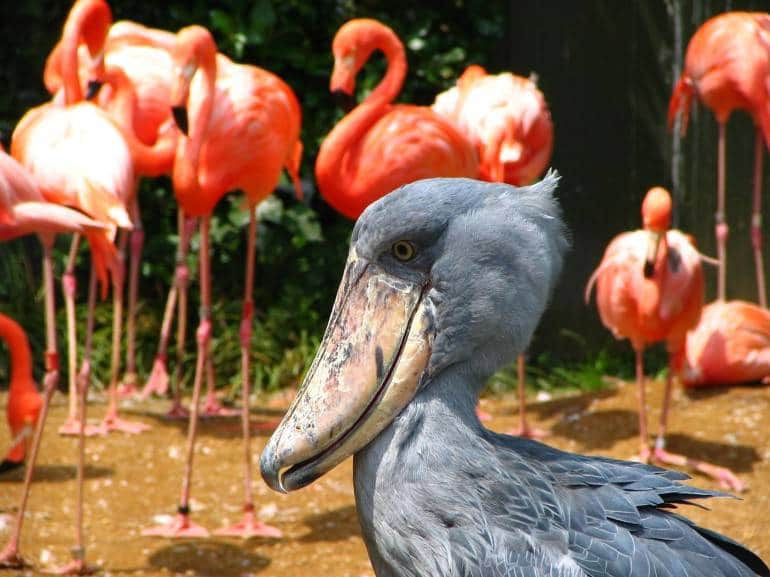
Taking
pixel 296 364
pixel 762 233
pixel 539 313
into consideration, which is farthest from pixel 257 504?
pixel 762 233

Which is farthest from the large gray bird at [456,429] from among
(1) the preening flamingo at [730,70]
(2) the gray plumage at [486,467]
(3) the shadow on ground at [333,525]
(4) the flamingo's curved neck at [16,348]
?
(1) the preening flamingo at [730,70]

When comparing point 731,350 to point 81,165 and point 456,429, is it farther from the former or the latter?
point 456,429

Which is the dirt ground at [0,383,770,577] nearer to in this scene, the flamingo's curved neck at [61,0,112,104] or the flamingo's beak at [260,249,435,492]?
the flamingo's curved neck at [61,0,112,104]

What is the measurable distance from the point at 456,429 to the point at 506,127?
3.49m

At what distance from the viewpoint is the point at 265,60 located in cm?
713

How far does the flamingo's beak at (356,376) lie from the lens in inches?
74.7

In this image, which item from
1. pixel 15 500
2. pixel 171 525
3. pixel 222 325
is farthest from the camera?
pixel 222 325

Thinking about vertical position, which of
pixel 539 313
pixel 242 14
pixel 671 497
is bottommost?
pixel 671 497

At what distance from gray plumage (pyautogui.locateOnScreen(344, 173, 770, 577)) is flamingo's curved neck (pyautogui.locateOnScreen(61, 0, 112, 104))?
10.1 ft

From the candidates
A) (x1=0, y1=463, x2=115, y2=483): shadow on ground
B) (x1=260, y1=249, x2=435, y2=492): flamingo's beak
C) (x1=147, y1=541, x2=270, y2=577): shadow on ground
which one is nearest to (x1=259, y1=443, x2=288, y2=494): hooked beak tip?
(x1=260, y1=249, x2=435, y2=492): flamingo's beak

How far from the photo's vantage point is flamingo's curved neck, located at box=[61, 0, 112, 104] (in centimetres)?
475

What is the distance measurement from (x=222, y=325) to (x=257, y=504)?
2.27 metres

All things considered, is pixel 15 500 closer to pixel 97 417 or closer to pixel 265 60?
pixel 97 417

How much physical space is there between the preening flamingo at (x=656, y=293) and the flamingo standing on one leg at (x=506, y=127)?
2.14ft
